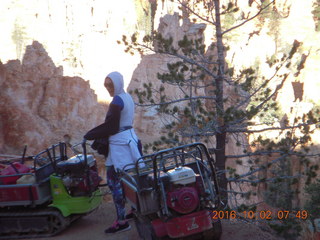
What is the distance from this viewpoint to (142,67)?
22.2m

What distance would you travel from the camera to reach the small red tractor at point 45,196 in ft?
15.5

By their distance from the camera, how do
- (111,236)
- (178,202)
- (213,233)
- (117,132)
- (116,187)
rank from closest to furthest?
(178,202) → (213,233) → (117,132) → (116,187) → (111,236)

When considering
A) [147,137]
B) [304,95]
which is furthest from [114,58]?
[304,95]

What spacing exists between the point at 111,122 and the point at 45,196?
1584 millimetres

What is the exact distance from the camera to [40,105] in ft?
42.1

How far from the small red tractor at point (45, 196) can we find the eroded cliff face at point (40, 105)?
21.1 feet

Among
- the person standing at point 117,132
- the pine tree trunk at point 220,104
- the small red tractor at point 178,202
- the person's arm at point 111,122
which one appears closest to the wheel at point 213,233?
the small red tractor at point 178,202

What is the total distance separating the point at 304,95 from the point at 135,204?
2820cm

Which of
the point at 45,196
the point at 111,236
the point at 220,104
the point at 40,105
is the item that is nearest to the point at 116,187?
the point at 111,236

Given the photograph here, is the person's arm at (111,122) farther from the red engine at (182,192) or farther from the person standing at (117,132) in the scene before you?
the red engine at (182,192)

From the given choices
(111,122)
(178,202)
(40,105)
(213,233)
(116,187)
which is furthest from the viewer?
(40,105)

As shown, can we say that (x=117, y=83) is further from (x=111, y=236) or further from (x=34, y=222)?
(x=34, y=222)

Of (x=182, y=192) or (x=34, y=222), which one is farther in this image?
(x=34, y=222)

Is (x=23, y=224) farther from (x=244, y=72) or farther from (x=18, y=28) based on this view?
(x=18, y=28)
